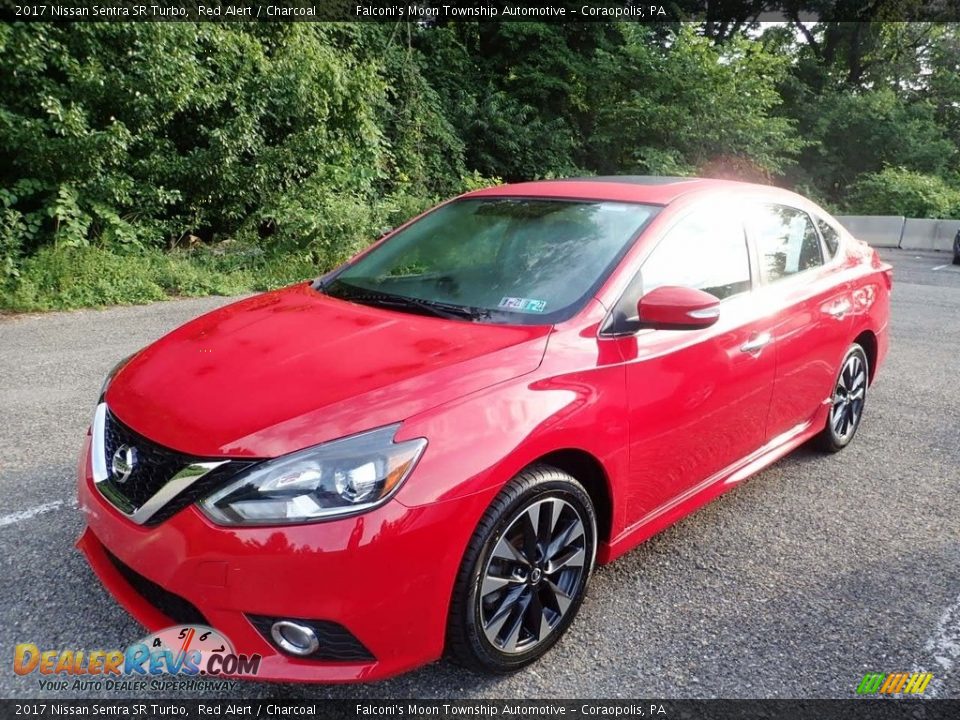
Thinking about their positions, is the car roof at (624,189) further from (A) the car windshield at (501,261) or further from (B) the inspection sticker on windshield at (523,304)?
(B) the inspection sticker on windshield at (523,304)

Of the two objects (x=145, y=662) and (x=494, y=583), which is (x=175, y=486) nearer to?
(x=145, y=662)

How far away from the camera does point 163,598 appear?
207cm

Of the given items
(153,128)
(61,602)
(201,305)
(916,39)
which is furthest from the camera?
(916,39)

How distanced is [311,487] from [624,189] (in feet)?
6.98

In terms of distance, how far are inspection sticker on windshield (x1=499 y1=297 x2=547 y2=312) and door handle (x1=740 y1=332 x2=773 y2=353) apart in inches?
38.3

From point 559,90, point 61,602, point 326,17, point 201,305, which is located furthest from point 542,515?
point 559,90

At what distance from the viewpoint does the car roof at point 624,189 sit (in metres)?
3.22

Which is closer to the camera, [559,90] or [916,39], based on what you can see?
[559,90]

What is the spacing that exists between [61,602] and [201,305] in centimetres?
643

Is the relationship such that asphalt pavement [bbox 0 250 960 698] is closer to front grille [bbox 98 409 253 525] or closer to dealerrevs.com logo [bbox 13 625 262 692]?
dealerrevs.com logo [bbox 13 625 262 692]

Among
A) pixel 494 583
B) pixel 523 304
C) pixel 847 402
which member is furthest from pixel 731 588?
pixel 847 402

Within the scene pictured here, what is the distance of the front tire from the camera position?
2.14 meters

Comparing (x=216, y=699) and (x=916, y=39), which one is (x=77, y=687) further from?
(x=916, y=39)

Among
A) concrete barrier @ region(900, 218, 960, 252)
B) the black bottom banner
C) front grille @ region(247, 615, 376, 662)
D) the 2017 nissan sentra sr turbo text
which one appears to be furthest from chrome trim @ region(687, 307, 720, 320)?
concrete barrier @ region(900, 218, 960, 252)
